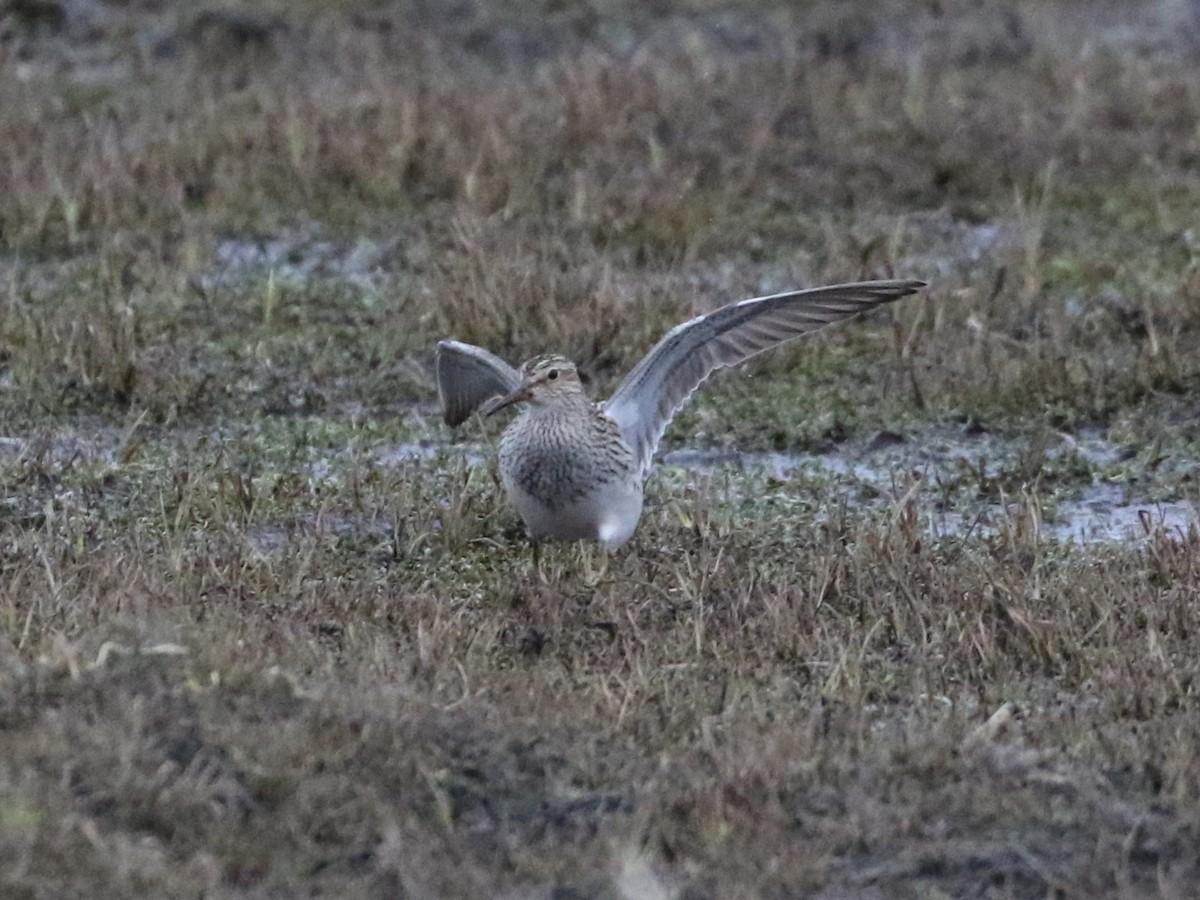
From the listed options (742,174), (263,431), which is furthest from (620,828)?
(742,174)

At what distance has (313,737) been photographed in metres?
5.41

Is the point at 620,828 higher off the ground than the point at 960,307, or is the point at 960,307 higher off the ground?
the point at 620,828

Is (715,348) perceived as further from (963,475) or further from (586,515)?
(963,475)

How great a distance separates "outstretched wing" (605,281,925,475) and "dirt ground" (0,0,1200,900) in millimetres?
319

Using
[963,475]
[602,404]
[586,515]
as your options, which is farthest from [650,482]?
[586,515]

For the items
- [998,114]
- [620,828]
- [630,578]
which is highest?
[620,828]

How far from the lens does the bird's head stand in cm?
762

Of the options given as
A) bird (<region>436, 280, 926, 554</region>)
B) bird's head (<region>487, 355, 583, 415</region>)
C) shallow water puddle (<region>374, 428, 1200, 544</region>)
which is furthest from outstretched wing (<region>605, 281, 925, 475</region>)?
shallow water puddle (<region>374, 428, 1200, 544</region>)

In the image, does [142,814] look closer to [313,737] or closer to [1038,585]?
[313,737]

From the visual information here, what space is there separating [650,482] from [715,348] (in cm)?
76

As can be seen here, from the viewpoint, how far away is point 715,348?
26.5ft

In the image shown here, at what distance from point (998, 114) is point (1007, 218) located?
151cm

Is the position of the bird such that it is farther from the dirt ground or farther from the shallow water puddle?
the shallow water puddle

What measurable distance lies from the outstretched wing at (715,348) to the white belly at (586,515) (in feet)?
1.48
